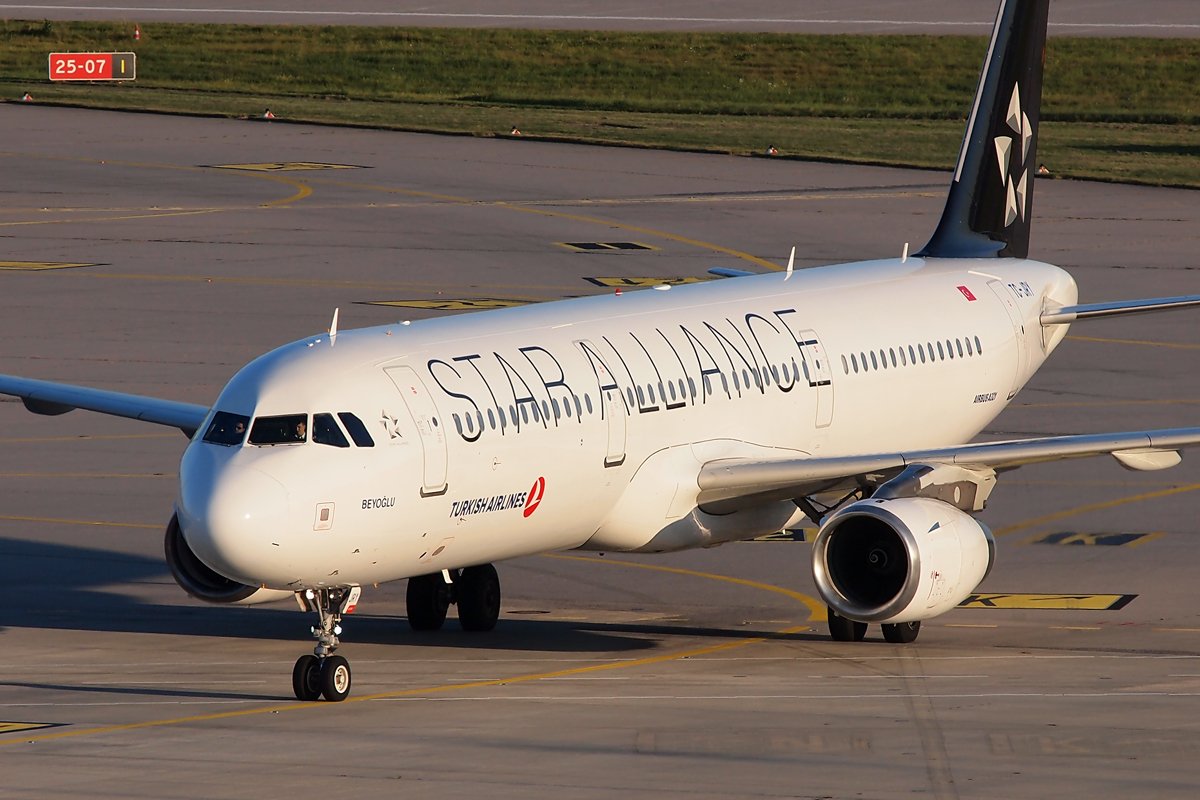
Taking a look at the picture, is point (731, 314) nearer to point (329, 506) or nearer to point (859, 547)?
point (859, 547)

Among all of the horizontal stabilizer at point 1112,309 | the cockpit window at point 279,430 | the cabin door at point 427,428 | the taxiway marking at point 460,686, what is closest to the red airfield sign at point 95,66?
the horizontal stabilizer at point 1112,309

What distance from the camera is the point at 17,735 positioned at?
23.0m

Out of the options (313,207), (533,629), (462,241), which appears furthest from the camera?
(313,207)

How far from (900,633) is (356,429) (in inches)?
341

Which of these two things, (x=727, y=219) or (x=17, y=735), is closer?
(x=17, y=735)

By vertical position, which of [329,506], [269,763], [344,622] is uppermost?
[329,506]

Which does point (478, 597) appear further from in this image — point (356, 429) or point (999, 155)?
point (999, 155)

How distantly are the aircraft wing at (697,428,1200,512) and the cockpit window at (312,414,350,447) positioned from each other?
6.59 m

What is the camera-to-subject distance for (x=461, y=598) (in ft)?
100

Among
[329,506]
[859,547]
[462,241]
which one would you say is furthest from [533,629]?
[462,241]

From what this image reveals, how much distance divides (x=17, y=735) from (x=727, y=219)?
1866 inches

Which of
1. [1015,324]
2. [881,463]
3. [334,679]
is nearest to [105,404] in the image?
[334,679]

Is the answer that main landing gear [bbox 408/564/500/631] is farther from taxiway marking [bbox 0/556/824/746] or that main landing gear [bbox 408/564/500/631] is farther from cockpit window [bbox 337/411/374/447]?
cockpit window [bbox 337/411/374/447]

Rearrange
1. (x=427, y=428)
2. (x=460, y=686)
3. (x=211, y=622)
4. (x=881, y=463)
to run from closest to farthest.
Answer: (x=427, y=428)
(x=460, y=686)
(x=881, y=463)
(x=211, y=622)
